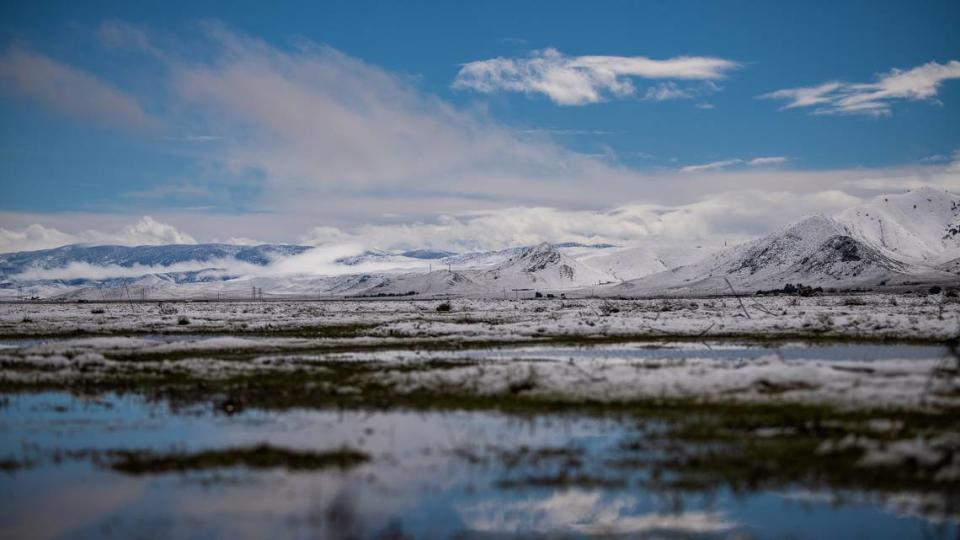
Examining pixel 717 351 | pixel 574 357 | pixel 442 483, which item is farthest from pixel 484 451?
pixel 717 351

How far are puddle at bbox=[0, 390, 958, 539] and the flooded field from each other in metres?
0.06

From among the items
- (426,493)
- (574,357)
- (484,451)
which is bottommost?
(426,493)

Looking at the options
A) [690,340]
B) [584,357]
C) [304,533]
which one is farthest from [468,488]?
[690,340]

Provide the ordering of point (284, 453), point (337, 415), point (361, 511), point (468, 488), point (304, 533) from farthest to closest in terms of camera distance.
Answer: point (337, 415) < point (284, 453) < point (468, 488) < point (361, 511) < point (304, 533)

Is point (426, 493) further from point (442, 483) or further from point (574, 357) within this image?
point (574, 357)

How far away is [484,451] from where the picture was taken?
1933 centimetres

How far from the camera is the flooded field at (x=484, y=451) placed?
570 inches

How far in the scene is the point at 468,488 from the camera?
648 inches

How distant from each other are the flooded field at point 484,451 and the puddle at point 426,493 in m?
0.06

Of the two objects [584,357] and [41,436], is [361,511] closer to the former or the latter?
[41,436]

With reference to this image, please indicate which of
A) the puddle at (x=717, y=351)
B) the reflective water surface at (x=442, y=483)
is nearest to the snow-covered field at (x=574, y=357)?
the puddle at (x=717, y=351)

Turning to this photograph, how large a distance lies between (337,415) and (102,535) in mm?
10601

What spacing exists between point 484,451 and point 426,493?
3.28 meters

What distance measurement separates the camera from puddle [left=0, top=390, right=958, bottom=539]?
14070 mm
